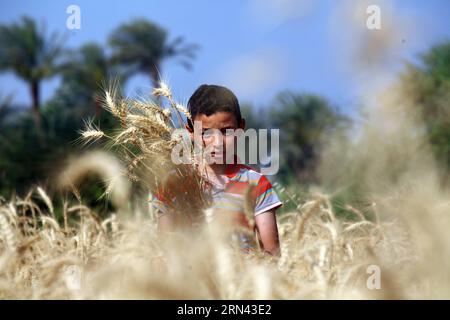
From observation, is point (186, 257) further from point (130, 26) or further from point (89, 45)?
point (130, 26)

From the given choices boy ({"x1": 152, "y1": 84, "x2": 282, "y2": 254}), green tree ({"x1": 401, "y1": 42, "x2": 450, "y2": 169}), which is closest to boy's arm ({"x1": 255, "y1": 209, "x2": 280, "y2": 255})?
boy ({"x1": 152, "y1": 84, "x2": 282, "y2": 254})

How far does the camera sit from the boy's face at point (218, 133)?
2.50 m

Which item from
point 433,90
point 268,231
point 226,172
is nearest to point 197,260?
point 268,231

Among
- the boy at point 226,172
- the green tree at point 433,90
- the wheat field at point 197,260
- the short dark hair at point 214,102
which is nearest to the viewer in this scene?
the wheat field at point 197,260

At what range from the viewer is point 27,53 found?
77.8 ft

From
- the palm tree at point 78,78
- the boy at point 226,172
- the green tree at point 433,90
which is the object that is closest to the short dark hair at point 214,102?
the boy at point 226,172

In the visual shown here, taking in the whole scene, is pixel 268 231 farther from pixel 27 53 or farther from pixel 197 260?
pixel 27 53

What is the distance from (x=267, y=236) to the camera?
2.52 m

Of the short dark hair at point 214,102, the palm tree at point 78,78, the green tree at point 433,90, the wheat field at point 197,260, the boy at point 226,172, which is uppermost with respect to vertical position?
the palm tree at point 78,78

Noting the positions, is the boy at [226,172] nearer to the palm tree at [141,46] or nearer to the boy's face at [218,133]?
the boy's face at [218,133]

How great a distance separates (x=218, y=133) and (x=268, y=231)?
0.42 metres

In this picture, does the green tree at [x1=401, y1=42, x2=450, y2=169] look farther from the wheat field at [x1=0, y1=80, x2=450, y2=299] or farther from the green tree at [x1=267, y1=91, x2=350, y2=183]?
the wheat field at [x1=0, y1=80, x2=450, y2=299]

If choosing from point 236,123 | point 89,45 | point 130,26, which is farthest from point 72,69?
point 236,123

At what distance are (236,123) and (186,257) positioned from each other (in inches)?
46.7
